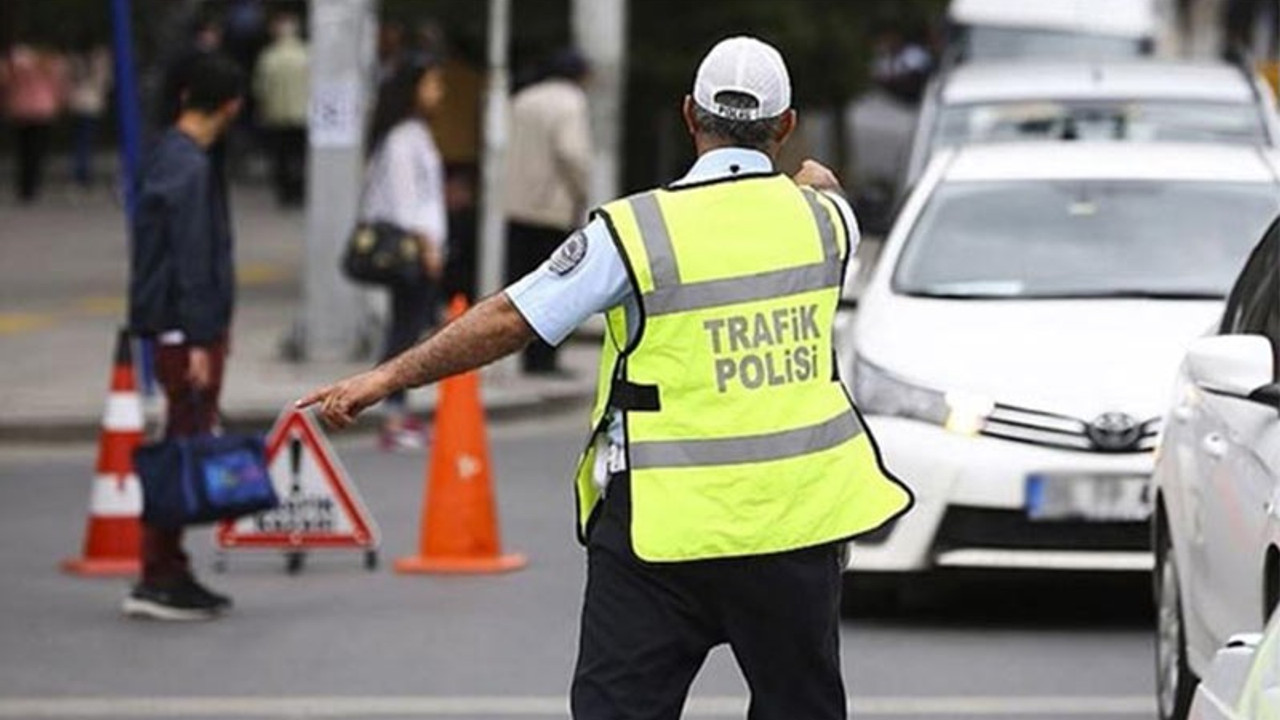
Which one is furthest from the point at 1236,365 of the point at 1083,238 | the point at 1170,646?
the point at 1083,238

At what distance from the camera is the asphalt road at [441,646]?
10352mm

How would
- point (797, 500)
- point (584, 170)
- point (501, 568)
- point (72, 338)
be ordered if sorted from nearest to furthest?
1. point (797, 500)
2. point (501, 568)
3. point (584, 170)
4. point (72, 338)

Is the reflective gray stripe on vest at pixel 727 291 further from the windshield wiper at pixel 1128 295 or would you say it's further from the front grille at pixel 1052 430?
the windshield wiper at pixel 1128 295

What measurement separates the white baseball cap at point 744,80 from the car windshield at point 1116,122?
9975mm

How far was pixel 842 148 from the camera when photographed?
37.2 metres

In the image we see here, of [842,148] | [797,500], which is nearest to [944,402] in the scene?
[797,500]

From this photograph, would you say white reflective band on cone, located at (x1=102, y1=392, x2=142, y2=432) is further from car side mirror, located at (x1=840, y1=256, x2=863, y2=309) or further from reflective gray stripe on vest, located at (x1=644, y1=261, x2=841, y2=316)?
reflective gray stripe on vest, located at (x1=644, y1=261, x2=841, y2=316)

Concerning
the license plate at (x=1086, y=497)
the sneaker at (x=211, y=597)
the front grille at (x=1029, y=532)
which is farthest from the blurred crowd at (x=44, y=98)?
the license plate at (x=1086, y=497)

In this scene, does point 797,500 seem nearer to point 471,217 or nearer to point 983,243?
point 983,243

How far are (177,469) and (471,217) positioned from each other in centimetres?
1046

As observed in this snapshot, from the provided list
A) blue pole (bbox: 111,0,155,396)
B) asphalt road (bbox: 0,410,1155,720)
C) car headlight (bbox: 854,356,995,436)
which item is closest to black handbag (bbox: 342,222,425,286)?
blue pole (bbox: 111,0,155,396)

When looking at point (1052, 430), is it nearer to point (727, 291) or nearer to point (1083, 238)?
point (1083, 238)

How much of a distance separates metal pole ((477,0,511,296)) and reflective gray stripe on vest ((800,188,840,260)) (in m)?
13.2

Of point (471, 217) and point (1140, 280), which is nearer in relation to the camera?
point (1140, 280)
